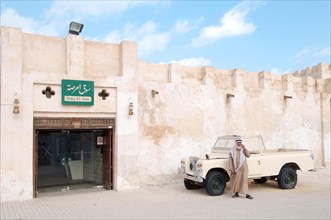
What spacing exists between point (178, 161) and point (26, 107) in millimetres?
5676

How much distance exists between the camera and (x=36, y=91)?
992 cm

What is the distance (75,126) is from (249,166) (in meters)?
5.63

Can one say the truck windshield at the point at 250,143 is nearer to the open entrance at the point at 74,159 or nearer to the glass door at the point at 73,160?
the open entrance at the point at 74,159

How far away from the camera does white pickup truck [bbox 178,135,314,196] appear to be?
32.4ft

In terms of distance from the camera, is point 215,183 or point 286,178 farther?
point 286,178

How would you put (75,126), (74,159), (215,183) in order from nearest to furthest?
(215,183) → (75,126) → (74,159)

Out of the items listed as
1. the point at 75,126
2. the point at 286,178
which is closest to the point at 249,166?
the point at 286,178

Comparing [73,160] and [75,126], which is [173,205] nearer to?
[75,126]

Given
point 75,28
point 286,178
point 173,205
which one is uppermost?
point 75,28

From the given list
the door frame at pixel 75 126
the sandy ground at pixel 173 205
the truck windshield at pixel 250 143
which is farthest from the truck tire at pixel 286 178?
the door frame at pixel 75 126

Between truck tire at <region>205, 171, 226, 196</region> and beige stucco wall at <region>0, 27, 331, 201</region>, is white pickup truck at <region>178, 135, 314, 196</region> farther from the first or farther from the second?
beige stucco wall at <region>0, 27, 331, 201</region>

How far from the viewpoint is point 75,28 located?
10609 mm

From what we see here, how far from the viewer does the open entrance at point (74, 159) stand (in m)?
11.6

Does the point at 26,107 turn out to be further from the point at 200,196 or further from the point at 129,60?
the point at 200,196
